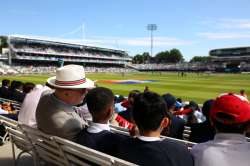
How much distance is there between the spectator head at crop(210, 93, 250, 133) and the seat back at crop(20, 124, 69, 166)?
1.77 metres

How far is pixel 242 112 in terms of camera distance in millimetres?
2912

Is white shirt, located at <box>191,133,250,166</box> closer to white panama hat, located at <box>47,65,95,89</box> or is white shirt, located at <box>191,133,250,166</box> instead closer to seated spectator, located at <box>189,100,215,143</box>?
white panama hat, located at <box>47,65,95,89</box>

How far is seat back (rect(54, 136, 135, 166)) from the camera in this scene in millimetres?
3059

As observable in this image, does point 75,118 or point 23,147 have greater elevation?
point 75,118

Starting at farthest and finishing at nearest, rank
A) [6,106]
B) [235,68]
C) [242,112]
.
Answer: [235,68], [6,106], [242,112]

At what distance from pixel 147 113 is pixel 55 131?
5.14 feet

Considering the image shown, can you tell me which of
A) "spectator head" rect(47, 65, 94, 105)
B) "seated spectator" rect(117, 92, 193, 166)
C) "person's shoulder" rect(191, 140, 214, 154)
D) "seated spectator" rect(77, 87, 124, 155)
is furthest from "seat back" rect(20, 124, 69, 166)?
"person's shoulder" rect(191, 140, 214, 154)

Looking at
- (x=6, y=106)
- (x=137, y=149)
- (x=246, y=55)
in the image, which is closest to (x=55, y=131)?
(x=137, y=149)

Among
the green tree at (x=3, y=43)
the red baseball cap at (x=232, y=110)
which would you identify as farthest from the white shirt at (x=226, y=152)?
the green tree at (x=3, y=43)

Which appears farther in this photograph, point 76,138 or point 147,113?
point 76,138

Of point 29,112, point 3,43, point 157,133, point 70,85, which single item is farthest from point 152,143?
point 3,43

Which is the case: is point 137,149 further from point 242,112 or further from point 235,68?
point 235,68

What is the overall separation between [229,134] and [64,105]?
2.07 meters

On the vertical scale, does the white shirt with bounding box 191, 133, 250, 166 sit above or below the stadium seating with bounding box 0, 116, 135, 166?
above
